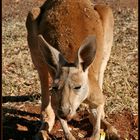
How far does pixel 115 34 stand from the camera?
7840 millimetres

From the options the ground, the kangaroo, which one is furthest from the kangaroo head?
the ground

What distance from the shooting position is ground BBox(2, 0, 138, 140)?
519cm

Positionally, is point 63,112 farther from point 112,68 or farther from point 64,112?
point 112,68

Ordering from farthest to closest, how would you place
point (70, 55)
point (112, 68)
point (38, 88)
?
point (112, 68)
point (38, 88)
point (70, 55)

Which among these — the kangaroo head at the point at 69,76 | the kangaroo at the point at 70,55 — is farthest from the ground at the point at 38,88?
the kangaroo head at the point at 69,76

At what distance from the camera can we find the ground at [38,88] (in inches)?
204

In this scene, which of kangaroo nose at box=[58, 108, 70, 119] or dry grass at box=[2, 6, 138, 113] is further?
dry grass at box=[2, 6, 138, 113]

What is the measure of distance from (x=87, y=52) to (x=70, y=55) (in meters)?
0.35

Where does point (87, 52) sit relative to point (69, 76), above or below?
above

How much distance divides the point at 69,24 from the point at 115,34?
9.87 feet

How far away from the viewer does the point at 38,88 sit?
6164 mm

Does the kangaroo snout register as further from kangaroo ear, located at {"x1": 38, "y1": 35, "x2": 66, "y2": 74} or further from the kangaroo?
kangaroo ear, located at {"x1": 38, "y1": 35, "x2": 66, "y2": 74}

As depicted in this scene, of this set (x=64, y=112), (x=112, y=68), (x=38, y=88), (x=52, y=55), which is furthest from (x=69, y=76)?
(x=112, y=68)

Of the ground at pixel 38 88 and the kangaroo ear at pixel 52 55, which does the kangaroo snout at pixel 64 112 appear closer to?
the kangaroo ear at pixel 52 55
